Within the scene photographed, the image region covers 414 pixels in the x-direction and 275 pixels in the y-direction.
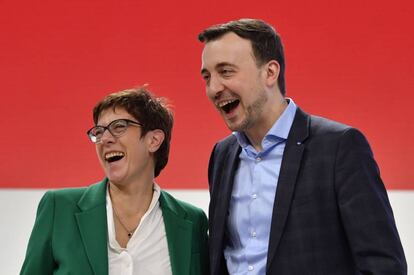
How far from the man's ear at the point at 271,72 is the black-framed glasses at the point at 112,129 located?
14.9 inches

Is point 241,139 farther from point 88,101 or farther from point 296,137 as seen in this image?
point 88,101

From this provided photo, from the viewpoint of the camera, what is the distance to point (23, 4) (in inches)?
107

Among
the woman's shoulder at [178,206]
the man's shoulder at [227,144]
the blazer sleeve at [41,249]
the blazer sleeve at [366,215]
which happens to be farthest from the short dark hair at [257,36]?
the blazer sleeve at [41,249]

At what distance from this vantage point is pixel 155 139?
1978 mm

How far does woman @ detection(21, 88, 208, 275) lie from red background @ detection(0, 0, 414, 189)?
2.16 feet

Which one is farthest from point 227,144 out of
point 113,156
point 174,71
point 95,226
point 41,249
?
point 174,71

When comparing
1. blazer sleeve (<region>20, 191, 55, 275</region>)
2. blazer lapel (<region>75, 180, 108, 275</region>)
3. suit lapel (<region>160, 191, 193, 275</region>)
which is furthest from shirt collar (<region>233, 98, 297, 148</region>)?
blazer sleeve (<region>20, 191, 55, 275</region>)

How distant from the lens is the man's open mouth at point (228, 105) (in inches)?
69.1

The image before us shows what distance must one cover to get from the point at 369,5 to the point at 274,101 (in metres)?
0.97

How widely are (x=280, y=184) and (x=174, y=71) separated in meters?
1.09

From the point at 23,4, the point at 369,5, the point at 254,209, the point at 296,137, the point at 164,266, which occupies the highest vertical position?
the point at 23,4

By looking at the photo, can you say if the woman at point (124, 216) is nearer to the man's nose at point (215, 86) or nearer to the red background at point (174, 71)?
the man's nose at point (215, 86)

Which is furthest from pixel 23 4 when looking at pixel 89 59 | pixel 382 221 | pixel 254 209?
pixel 382 221

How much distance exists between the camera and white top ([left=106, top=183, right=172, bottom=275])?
1779 mm
